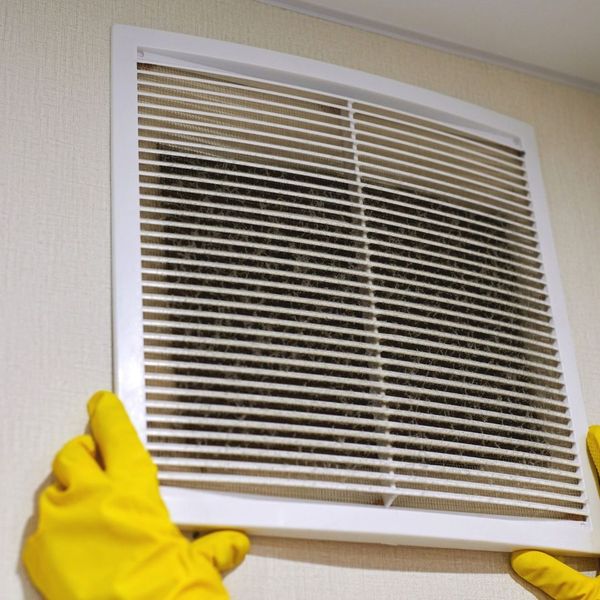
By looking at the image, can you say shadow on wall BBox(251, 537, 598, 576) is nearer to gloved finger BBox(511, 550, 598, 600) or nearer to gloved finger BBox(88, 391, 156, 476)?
gloved finger BBox(511, 550, 598, 600)

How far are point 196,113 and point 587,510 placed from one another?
2.80ft

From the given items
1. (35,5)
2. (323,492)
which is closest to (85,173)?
(35,5)

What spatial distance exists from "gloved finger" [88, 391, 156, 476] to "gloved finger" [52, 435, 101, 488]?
1 centimetres

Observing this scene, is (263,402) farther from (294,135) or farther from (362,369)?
(294,135)

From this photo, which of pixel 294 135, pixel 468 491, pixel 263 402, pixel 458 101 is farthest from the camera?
pixel 458 101

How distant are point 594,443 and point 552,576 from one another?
0.80 ft

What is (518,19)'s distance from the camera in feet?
5.66

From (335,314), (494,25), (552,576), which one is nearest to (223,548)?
(335,314)

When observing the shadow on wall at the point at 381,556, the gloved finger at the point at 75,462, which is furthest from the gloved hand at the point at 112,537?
the shadow on wall at the point at 381,556

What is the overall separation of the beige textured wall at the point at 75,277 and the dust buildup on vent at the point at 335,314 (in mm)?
74

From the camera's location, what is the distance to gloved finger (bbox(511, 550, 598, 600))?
1.37 metres

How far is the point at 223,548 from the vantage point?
1.17 meters

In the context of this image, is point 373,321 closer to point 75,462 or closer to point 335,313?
point 335,313

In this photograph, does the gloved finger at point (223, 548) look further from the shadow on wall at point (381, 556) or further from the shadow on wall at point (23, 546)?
the shadow on wall at point (23, 546)
